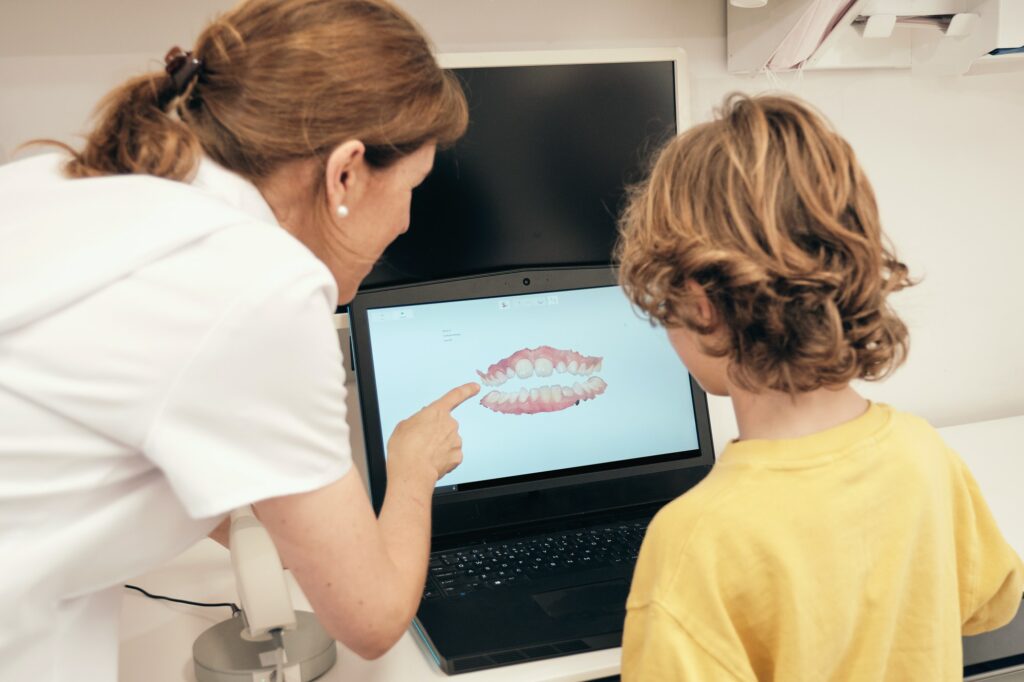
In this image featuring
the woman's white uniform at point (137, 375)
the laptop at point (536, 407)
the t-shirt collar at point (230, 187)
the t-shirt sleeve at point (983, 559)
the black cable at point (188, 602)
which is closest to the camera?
the woman's white uniform at point (137, 375)

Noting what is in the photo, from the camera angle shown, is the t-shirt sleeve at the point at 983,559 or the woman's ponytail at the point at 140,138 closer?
the woman's ponytail at the point at 140,138

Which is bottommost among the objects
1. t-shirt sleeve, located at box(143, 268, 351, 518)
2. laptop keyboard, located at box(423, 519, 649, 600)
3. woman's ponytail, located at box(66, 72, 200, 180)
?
laptop keyboard, located at box(423, 519, 649, 600)

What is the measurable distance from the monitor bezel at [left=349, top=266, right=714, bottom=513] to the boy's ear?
0.46 metres

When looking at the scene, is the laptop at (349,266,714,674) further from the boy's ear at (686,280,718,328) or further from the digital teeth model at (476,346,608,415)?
the boy's ear at (686,280,718,328)

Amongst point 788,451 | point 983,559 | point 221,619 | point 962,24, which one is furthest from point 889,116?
point 221,619

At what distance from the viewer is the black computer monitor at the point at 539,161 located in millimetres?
1292

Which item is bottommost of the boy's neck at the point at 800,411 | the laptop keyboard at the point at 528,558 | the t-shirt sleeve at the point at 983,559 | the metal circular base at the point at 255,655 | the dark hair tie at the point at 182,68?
the laptop keyboard at the point at 528,558

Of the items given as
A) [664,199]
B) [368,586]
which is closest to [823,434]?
[664,199]

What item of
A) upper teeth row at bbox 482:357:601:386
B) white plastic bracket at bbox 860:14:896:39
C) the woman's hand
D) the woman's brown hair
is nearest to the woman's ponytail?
the woman's brown hair

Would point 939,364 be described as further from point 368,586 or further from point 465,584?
point 368,586

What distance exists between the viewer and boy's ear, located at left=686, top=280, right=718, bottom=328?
0.81 m

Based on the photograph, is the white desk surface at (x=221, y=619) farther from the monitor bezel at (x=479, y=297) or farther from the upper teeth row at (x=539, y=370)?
the upper teeth row at (x=539, y=370)

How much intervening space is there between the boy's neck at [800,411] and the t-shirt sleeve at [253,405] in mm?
371

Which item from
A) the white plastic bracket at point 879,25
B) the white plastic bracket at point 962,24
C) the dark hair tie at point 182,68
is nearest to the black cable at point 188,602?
the dark hair tie at point 182,68
